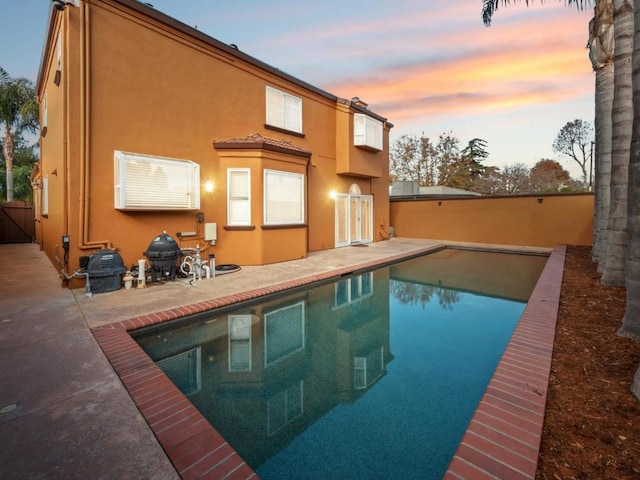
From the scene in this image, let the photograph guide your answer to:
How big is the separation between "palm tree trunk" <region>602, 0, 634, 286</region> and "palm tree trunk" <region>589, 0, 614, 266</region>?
1.81 meters

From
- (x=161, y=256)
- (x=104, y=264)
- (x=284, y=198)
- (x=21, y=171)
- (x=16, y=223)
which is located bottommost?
(x=104, y=264)

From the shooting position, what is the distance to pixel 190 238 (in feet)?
28.4

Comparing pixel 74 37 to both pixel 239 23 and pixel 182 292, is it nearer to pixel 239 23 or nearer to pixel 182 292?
pixel 182 292

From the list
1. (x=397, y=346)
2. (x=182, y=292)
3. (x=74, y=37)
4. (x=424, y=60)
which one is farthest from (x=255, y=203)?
(x=424, y=60)

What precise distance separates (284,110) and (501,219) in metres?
12.1

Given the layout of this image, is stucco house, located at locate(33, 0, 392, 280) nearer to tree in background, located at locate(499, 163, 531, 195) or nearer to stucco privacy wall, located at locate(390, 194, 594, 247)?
stucco privacy wall, located at locate(390, 194, 594, 247)

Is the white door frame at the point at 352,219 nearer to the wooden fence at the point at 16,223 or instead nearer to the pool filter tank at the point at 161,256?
the pool filter tank at the point at 161,256

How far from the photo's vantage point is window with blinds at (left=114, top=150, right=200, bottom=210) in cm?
711

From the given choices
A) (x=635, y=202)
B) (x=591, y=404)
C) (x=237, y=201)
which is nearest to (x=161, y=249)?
(x=237, y=201)

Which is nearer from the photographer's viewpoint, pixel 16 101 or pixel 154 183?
pixel 154 183

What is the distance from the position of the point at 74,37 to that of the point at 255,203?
215 inches

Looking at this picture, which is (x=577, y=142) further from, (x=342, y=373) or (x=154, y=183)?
(x=342, y=373)

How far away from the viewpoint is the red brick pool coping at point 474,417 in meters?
1.93

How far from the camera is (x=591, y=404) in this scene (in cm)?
255
